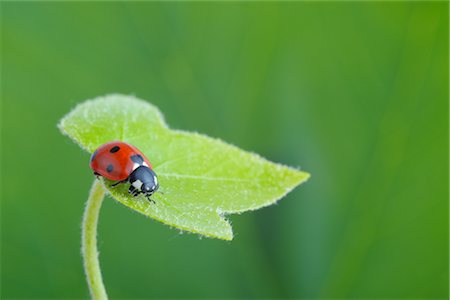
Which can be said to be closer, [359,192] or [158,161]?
[158,161]

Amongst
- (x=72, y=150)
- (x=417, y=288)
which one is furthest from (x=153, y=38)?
(x=417, y=288)

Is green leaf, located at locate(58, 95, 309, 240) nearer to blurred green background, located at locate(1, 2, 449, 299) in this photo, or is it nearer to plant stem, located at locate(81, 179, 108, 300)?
plant stem, located at locate(81, 179, 108, 300)

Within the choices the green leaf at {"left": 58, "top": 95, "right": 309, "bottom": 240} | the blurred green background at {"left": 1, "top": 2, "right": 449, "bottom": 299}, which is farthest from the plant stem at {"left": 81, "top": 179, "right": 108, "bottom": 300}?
the blurred green background at {"left": 1, "top": 2, "right": 449, "bottom": 299}

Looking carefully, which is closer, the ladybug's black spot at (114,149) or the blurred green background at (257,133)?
the ladybug's black spot at (114,149)

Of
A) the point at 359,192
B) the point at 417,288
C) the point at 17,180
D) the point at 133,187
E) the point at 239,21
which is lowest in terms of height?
the point at 133,187

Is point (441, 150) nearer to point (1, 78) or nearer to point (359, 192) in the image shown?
point (359, 192)

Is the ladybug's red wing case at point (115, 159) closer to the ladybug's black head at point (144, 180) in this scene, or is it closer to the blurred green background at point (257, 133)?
the ladybug's black head at point (144, 180)

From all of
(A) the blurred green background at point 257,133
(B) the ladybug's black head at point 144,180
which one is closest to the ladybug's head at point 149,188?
(B) the ladybug's black head at point 144,180
